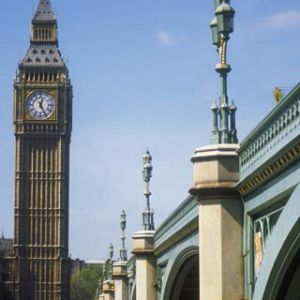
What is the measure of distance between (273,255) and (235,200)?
6.61ft

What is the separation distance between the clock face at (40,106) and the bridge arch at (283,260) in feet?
378

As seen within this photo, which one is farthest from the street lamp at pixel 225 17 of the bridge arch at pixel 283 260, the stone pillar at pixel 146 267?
the stone pillar at pixel 146 267

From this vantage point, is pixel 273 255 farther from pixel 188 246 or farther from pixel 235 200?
pixel 188 246

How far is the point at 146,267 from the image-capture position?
30031 millimetres

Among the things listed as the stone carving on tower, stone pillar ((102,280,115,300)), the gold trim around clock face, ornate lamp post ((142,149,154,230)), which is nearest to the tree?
the stone carving on tower

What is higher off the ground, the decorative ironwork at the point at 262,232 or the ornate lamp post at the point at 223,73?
the ornate lamp post at the point at 223,73

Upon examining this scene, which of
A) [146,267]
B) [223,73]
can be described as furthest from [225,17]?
[146,267]

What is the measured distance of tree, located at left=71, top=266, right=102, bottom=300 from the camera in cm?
16475

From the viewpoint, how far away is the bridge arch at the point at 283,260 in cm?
1070

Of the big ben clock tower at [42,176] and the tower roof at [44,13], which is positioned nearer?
the big ben clock tower at [42,176]

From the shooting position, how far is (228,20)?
13695mm

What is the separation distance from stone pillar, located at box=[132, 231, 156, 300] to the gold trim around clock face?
9707cm

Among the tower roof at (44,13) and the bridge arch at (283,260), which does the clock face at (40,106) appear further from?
the bridge arch at (283,260)

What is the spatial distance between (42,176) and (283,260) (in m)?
115
